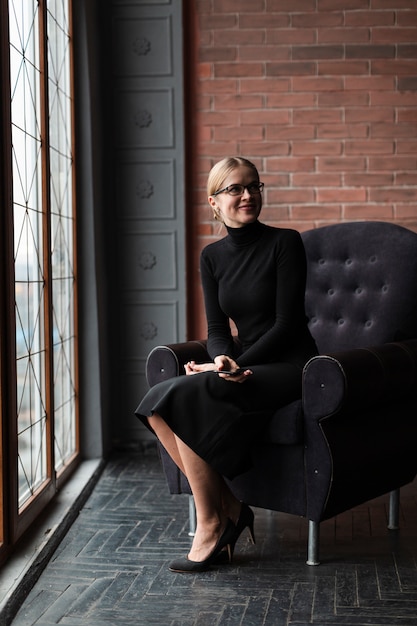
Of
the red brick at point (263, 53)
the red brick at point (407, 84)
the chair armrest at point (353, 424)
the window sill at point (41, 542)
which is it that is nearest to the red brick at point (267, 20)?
the red brick at point (263, 53)

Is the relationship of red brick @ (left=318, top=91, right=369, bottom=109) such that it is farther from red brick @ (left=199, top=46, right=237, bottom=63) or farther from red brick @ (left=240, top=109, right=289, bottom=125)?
red brick @ (left=199, top=46, right=237, bottom=63)

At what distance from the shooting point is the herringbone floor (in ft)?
8.50

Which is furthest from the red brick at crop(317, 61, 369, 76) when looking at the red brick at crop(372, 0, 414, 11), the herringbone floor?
the herringbone floor

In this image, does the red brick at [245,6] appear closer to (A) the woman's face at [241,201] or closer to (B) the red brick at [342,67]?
(B) the red brick at [342,67]

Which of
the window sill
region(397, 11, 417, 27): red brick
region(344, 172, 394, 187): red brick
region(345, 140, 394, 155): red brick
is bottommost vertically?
the window sill

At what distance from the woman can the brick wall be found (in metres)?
1.61

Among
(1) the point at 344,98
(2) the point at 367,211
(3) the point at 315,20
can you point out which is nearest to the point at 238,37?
(3) the point at 315,20

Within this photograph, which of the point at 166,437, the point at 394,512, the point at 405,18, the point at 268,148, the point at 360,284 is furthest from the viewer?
the point at 268,148

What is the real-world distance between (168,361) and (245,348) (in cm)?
31

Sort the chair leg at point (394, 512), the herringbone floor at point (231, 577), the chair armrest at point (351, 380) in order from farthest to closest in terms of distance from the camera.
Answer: the chair leg at point (394, 512)
the chair armrest at point (351, 380)
the herringbone floor at point (231, 577)

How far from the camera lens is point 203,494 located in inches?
118

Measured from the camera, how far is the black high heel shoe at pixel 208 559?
2959mm

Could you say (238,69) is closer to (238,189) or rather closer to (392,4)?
(392,4)

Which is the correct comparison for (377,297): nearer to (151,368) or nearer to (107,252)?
(151,368)
